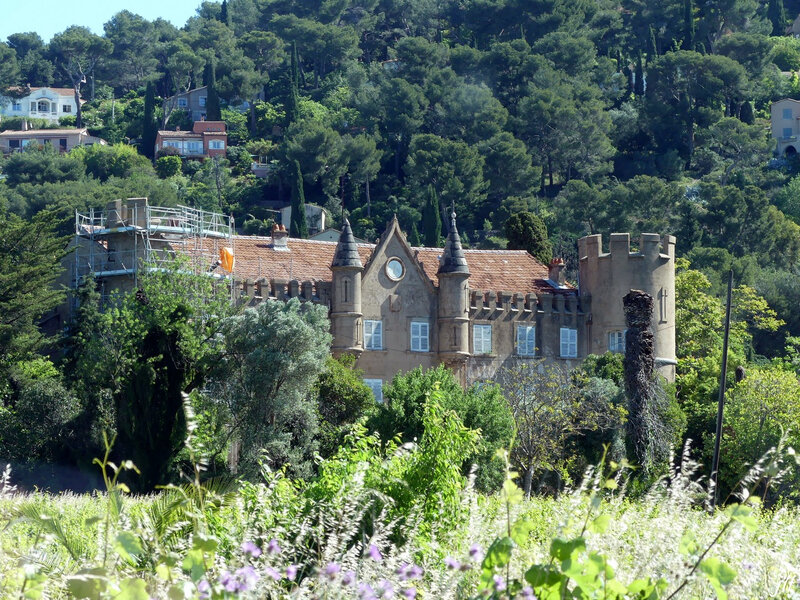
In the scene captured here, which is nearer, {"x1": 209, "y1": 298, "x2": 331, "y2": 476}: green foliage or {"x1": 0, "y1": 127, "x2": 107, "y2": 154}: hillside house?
{"x1": 209, "y1": 298, "x2": 331, "y2": 476}: green foliage

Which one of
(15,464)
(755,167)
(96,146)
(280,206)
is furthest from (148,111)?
(15,464)

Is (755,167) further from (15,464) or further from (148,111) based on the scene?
(15,464)

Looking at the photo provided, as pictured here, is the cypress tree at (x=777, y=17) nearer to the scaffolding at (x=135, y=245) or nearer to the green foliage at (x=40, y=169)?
the green foliage at (x=40, y=169)

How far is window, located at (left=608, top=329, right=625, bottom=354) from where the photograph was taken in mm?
59094

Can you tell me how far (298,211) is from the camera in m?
101

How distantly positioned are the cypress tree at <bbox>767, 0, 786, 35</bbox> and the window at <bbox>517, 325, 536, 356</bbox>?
378 ft

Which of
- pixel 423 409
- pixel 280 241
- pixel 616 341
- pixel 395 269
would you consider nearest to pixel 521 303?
pixel 616 341

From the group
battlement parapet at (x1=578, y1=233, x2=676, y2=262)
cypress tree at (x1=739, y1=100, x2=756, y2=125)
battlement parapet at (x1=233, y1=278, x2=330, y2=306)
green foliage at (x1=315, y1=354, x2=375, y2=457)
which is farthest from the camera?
cypress tree at (x1=739, y1=100, x2=756, y2=125)

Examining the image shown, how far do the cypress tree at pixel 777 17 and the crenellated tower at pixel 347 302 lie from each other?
120m

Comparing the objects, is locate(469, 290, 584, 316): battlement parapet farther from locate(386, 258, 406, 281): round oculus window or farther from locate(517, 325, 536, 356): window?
locate(386, 258, 406, 281): round oculus window

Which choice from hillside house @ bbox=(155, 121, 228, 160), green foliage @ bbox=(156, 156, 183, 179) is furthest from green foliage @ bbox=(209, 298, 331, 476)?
hillside house @ bbox=(155, 121, 228, 160)

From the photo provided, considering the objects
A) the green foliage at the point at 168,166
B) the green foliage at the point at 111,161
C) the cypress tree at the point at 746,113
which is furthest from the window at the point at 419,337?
the cypress tree at the point at 746,113

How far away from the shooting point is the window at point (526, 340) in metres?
59.2

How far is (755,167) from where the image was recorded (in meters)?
124
